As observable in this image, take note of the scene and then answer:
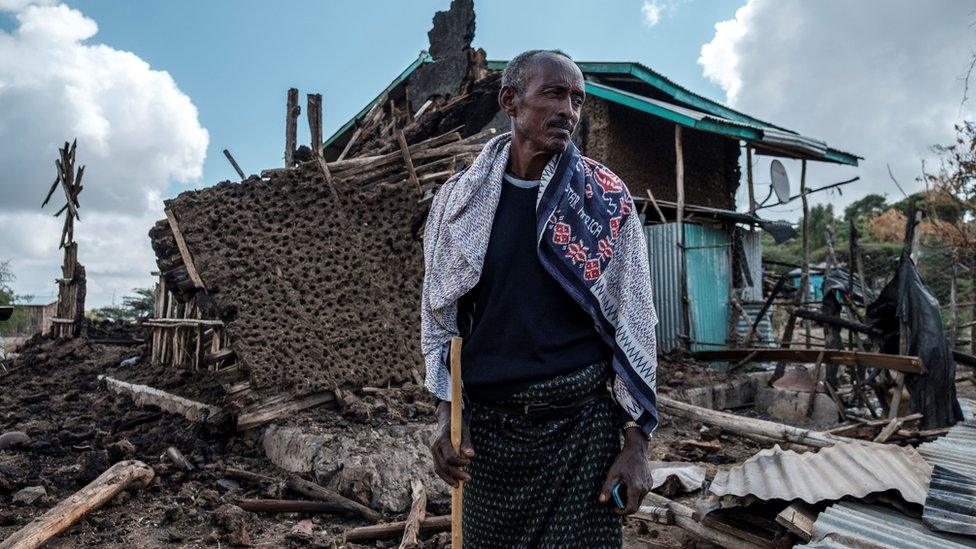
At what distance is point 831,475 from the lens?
3.65m

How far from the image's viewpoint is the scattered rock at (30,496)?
4.59 metres

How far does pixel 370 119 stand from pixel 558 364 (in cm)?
913

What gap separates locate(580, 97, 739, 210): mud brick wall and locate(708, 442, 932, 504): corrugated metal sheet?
7588 millimetres

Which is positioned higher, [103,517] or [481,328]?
[481,328]

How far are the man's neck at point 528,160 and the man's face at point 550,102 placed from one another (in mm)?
22

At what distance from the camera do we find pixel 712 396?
9.12 metres

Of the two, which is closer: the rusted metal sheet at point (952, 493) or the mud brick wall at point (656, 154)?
the rusted metal sheet at point (952, 493)

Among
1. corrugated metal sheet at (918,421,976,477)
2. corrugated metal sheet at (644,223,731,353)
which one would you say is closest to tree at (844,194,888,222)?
corrugated metal sheet at (644,223,731,353)

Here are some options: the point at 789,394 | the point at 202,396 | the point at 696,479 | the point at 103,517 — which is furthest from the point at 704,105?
the point at 103,517

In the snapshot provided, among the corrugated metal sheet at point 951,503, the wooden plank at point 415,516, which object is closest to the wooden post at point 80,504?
the wooden plank at point 415,516

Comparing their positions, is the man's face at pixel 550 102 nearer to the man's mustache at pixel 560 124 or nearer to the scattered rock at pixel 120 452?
the man's mustache at pixel 560 124

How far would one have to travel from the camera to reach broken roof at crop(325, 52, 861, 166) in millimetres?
10492

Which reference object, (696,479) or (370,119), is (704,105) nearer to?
(370,119)

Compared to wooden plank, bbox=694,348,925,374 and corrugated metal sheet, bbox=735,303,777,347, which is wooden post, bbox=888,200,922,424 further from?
corrugated metal sheet, bbox=735,303,777,347
